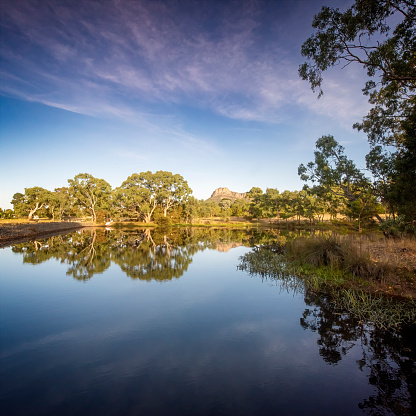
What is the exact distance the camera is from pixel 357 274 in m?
10.9

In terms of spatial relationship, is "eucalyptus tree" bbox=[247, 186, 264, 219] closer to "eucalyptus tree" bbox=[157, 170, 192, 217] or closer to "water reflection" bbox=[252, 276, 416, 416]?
"eucalyptus tree" bbox=[157, 170, 192, 217]

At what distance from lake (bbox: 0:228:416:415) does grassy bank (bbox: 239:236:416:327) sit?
0.72 meters

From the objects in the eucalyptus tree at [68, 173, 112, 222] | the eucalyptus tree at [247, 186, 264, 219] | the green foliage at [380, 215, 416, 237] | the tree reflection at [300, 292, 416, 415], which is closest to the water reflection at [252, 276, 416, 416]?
the tree reflection at [300, 292, 416, 415]

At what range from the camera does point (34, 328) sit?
7098mm

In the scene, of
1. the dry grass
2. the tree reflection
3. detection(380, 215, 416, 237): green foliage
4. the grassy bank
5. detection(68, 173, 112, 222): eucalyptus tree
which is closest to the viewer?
the tree reflection

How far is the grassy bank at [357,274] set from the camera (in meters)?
7.90

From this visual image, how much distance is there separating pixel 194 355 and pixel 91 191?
210 feet

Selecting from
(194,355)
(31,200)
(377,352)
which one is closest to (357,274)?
(377,352)

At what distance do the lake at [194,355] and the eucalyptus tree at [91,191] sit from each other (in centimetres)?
5580

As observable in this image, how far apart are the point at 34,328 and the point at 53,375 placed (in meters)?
2.90

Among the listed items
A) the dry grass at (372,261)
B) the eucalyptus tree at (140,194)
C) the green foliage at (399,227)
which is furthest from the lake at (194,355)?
the eucalyptus tree at (140,194)

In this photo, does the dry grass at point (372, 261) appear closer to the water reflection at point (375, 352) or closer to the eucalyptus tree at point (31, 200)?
the water reflection at point (375, 352)

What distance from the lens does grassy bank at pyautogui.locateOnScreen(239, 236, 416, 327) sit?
7902mm

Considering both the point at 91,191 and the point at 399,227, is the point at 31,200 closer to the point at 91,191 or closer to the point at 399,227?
the point at 91,191
